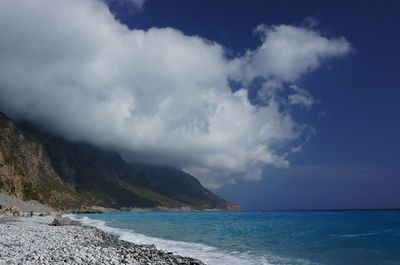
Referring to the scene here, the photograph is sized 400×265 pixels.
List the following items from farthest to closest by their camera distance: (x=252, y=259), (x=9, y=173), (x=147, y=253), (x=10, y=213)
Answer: (x=9, y=173), (x=10, y=213), (x=252, y=259), (x=147, y=253)

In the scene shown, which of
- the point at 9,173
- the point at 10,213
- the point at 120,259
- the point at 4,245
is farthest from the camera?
the point at 9,173

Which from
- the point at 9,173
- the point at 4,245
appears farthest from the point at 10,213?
the point at 4,245

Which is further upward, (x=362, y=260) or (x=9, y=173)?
(x=9, y=173)

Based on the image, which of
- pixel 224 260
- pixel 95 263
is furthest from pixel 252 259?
pixel 95 263

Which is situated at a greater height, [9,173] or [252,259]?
[9,173]

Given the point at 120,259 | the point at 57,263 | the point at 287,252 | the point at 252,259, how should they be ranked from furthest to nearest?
the point at 287,252, the point at 252,259, the point at 120,259, the point at 57,263

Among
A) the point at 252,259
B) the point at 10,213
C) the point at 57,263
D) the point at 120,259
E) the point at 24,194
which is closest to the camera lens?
the point at 57,263

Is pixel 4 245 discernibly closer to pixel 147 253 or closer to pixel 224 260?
pixel 147 253

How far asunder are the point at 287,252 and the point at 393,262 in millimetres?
9820

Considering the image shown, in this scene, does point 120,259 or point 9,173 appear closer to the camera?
point 120,259

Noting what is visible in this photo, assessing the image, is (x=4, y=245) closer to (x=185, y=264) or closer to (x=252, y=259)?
(x=185, y=264)

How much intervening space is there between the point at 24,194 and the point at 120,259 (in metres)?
183

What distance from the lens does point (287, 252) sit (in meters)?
40.4

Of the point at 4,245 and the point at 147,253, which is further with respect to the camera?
the point at 4,245
